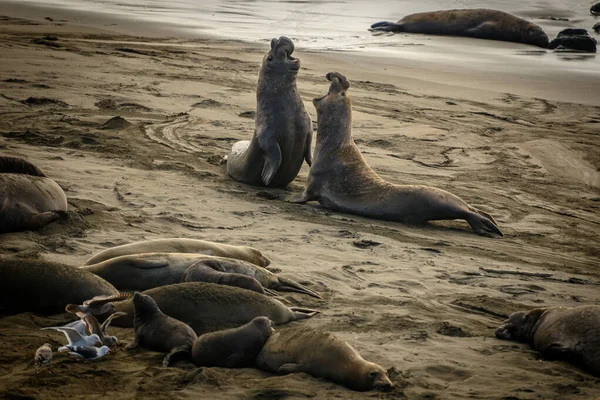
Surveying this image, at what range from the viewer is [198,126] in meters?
10.5

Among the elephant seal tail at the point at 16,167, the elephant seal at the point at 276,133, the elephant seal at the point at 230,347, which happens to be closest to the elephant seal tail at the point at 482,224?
the elephant seal at the point at 276,133

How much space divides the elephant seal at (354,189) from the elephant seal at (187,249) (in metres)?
2.16

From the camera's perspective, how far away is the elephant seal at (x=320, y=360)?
160 inches

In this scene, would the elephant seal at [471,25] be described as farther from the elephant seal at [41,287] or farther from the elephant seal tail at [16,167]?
the elephant seal at [41,287]

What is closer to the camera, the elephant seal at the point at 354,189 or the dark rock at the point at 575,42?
the elephant seal at the point at 354,189

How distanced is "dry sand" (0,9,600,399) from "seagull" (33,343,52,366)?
51 mm

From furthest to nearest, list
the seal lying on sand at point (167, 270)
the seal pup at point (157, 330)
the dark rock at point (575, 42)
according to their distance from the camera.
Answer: the dark rock at point (575, 42), the seal lying on sand at point (167, 270), the seal pup at point (157, 330)

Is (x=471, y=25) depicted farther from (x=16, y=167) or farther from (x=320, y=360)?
(x=320, y=360)

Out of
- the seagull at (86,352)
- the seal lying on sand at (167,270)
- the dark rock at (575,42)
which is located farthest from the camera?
the dark rock at (575,42)

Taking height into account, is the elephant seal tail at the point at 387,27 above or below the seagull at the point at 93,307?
above

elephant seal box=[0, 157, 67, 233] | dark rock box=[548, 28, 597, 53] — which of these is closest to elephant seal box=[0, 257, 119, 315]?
elephant seal box=[0, 157, 67, 233]

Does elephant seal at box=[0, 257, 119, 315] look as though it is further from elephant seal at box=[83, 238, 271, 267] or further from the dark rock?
the dark rock

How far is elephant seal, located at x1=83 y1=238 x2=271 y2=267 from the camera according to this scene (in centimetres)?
565

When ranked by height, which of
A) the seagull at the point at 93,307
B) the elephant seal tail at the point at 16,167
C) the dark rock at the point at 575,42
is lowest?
the seagull at the point at 93,307
